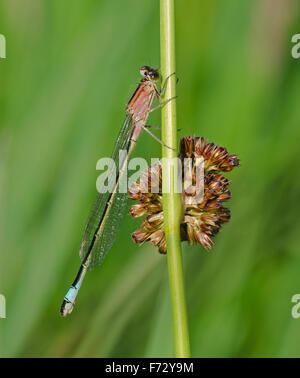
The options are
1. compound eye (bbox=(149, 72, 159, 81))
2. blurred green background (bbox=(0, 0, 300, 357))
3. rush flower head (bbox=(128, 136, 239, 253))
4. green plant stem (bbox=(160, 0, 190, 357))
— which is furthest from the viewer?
blurred green background (bbox=(0, 0, 300, 357))

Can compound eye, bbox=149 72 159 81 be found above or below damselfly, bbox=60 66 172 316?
above

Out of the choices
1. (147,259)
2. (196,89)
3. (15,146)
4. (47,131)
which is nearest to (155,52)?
(196,89)

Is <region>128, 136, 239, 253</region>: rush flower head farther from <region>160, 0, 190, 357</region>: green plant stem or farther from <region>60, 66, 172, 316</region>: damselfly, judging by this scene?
<region>60, 66, 172, 316</region>: damselfly

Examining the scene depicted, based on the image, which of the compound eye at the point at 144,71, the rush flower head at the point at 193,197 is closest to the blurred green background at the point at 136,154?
the compound eye at the point at 144,71

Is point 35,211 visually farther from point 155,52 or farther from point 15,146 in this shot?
point 155,52

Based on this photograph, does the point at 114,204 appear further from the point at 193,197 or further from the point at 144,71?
the point at 193,197

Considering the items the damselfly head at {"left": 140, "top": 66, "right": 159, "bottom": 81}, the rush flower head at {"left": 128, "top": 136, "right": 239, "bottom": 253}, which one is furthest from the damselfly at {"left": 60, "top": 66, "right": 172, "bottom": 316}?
the rush flower head at {"left": 128, "top": 136, "right": 239, "bottom": 253}
